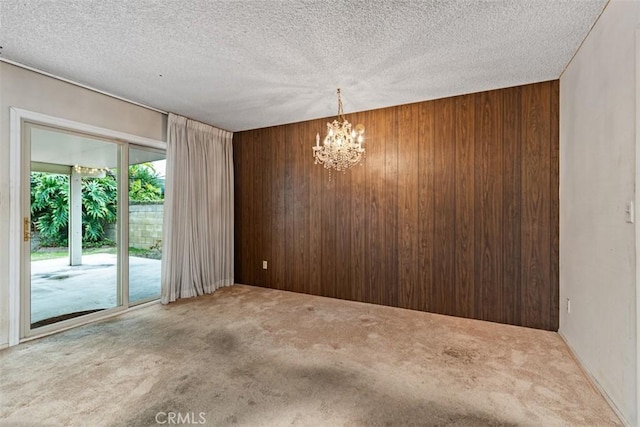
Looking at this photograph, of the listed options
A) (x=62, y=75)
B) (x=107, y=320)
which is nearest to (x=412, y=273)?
(x=107, y=320)

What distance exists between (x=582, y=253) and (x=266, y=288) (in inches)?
153

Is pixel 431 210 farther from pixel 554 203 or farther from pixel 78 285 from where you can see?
pixel 78 285

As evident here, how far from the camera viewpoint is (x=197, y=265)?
422 cm

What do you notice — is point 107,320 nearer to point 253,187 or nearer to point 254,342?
point 254,342

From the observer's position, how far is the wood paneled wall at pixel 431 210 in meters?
3.02

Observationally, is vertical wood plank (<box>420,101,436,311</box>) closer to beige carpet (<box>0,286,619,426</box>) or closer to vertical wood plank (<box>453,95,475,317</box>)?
vertical wood plank (<box>453,95,475,317</box>)

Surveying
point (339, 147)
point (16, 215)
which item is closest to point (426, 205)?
point (339, 147)

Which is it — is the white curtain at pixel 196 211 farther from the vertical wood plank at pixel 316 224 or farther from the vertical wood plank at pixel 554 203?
the vertical wood plank at pixel 554 203

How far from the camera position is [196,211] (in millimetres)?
4254

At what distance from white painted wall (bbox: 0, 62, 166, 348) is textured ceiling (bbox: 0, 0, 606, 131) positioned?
149mm

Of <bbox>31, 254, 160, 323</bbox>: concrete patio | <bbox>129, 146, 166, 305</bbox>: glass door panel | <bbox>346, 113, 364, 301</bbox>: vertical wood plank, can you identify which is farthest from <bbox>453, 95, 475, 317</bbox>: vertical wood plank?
<bbox>31, 254, 160, 323</bbox>: concrete patio

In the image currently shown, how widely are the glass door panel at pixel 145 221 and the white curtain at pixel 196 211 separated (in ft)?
0.77

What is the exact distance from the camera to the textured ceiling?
194 centimetres

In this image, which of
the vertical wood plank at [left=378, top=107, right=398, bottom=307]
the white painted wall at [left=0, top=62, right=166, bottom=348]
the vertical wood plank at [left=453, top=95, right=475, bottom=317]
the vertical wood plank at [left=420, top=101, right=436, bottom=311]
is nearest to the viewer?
the white painted wall at [left=0, top=62, right=166, bottom=348]
